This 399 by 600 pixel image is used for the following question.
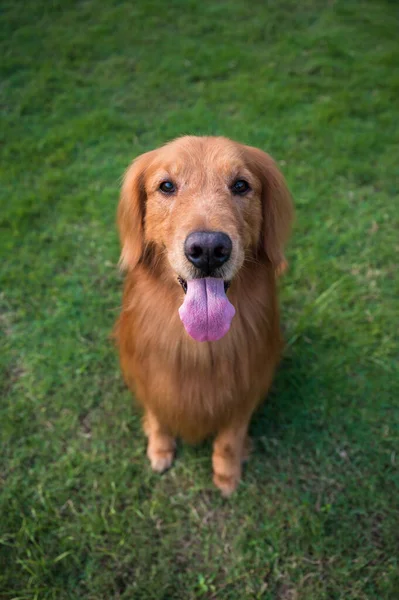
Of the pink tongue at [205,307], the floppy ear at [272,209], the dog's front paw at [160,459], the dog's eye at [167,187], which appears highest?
the dog's eye at [167,187]

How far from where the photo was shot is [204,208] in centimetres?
195

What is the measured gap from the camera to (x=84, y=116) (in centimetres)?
487

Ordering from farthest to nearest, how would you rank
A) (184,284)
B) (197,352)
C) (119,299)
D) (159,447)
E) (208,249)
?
(119,299) → (159,447) → (197,352) → (184,284) → (208,249)

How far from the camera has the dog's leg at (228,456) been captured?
2697mm

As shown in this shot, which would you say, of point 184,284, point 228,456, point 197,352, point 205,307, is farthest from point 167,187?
point 228,456

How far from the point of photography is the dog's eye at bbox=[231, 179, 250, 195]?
2.17m

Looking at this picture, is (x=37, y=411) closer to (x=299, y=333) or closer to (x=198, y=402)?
(x=198, y=402)

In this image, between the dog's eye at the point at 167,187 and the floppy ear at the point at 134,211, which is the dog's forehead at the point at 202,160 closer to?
the dog's eye at the point at 167,187

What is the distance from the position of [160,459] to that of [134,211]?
1.55 metres

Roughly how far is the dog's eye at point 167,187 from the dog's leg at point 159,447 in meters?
1.38

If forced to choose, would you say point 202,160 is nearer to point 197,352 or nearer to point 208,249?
point 208,249

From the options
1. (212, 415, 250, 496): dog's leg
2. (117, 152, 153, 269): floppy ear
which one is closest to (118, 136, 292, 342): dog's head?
(117, 152, 153, 269): floppy ear

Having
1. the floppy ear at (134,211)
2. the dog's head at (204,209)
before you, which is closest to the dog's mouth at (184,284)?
the dog's head at (204,209)

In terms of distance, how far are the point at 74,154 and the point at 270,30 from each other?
10.3 feet
